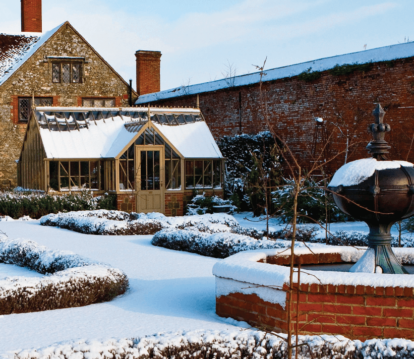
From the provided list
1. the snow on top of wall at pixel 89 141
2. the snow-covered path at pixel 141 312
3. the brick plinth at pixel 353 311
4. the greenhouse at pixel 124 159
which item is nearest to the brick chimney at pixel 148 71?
the greenhouse at pixel 124 159

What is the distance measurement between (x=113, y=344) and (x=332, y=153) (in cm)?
1317

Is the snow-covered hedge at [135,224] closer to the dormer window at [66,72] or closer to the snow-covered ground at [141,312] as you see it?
the snow-covered ground at [141,312]

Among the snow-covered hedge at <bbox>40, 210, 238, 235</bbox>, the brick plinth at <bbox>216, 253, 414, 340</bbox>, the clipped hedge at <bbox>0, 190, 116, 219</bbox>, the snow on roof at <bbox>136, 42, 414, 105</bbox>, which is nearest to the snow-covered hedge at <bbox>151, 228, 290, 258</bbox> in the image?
the snow-covered hedge at <bbox>40, 210, 238, 235</bbox>

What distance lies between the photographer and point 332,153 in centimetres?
1664

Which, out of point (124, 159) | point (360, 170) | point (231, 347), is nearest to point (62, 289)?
point (231, 347)

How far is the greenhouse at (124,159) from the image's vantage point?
1705 cm

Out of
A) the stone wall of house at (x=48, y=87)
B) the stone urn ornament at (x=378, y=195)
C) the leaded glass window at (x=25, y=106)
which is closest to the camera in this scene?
the stone urn ornament at (x=378, y=195)

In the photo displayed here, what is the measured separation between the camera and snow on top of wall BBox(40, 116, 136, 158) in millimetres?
17000

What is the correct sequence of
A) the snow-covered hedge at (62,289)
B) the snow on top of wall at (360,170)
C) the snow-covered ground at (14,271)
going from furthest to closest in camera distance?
the snow-covered ground at (14,271) < the snow-covered hedge at (62,289) < the snow on top of wall at (360,170)

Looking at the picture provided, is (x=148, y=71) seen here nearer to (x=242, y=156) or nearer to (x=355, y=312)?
(x=242, y=156)

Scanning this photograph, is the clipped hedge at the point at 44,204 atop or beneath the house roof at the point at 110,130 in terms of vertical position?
beneath

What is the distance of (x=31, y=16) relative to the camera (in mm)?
29406

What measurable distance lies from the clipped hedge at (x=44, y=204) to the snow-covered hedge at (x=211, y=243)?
6036 mm

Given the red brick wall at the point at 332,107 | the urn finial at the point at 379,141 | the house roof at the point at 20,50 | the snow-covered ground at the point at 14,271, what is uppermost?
the house roof at the point at 20,50
